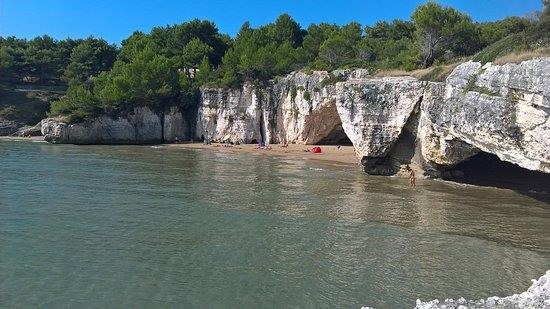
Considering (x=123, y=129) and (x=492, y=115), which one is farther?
(x=123, y=129)

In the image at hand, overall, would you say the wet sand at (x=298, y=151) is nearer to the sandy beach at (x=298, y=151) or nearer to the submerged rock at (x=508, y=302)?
the sandy beach at (x=298, y=151)

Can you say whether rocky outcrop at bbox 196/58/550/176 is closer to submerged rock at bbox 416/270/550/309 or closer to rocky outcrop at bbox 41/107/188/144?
submerged rock at bbox 416/270/550/309

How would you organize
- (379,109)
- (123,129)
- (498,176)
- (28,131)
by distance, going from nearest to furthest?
(498,176)
(379,109)
(123,129)
(28,131)

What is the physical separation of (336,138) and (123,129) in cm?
2457

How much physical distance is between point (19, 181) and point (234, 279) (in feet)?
61.2

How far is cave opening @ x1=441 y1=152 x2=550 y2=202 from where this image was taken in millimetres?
26656

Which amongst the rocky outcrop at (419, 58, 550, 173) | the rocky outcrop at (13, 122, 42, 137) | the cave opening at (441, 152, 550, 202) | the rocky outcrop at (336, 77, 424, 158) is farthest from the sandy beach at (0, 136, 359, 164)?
the rocky outcrop at (13, 122, 42, 137)

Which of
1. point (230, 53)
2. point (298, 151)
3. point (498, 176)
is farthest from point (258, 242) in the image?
point (230, 53)

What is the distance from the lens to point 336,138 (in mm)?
52281

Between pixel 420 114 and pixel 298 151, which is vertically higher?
pixel 420 114

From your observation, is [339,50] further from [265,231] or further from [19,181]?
[265,231]

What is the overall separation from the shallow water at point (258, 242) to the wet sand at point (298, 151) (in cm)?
1319

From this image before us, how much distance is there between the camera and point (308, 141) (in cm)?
5103

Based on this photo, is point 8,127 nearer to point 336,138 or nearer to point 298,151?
point 298,151
